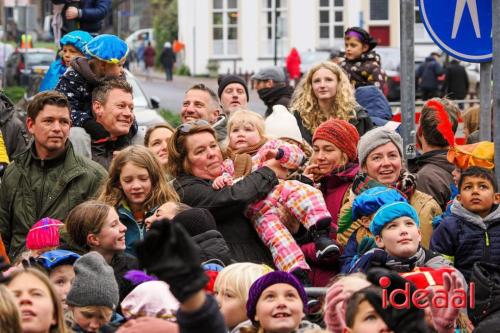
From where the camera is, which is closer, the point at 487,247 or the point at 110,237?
the point at 110,237

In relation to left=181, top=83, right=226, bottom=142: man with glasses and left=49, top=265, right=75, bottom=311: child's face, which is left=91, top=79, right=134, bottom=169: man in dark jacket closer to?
left=181, top=83, right=226, bottom=142: man with glasses

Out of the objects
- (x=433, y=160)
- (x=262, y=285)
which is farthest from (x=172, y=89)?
(x=262, y=285)

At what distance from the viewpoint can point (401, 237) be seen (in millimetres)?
8430

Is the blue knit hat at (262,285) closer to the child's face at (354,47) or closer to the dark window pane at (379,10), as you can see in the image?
the child's face at (354,47)

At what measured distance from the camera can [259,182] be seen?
931cm

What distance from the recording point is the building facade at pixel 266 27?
70.8 m

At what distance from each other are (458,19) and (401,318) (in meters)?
4.14

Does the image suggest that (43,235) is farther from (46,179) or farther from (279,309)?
(279,309)

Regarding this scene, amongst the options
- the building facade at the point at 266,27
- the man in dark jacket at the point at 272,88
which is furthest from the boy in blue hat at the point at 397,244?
the building facade at the point at 266,27

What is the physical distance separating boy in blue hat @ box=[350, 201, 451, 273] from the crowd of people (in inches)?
0.4

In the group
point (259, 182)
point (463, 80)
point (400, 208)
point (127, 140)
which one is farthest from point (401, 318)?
point (463, 80)

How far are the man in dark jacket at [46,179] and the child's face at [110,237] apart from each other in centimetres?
102

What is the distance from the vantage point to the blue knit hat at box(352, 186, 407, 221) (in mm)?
8883

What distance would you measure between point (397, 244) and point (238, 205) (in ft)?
4.14
